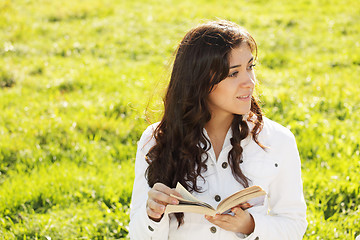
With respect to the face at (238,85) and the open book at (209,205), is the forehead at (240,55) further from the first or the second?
the open book at (209,205)

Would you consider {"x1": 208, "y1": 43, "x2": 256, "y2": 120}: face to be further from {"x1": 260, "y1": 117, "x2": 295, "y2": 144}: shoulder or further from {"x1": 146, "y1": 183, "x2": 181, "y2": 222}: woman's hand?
{"x1": 146, "y1": 183, "x2": 181, "y2": 222}: woman's hand

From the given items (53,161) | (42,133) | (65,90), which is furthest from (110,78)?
(53,161)

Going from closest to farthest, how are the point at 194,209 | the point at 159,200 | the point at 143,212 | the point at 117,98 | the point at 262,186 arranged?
the point at 194,209, the point at 159,200, the point at 143,212, the point at 262,186, the point at 117,98

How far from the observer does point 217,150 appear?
257 centimetres

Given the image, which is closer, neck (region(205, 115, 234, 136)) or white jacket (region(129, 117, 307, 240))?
A: white jacket (region(129, 117, 307, 240))

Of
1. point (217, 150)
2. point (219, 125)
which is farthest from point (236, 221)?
point (219, 125)

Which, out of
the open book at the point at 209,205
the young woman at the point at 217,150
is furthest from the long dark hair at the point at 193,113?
the open book at the point at 209,205

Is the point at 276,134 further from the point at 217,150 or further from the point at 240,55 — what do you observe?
the point at 240,55

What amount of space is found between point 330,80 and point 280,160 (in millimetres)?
3965

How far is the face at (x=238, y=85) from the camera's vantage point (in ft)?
7.82

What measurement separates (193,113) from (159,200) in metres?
0.54

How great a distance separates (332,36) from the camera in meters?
7.87

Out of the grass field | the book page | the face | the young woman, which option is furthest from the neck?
the book page

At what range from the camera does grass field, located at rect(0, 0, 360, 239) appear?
12.2 ft
